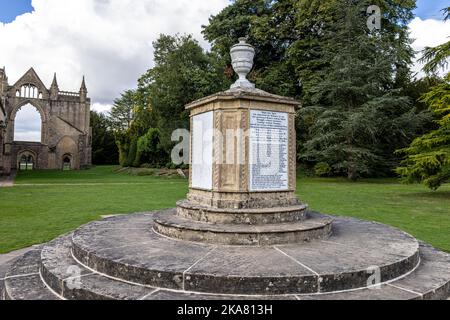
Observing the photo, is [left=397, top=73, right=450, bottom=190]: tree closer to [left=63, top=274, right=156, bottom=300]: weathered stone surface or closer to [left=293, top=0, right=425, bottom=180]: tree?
[left=293, top=0, right=425, bottom=180]: tree

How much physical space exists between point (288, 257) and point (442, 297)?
1727 millimetres

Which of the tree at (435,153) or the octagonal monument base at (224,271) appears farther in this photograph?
the tree at (435,153)

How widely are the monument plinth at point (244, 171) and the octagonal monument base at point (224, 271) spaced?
415 millimetres

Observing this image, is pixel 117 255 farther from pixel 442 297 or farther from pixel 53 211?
pixel 53 211

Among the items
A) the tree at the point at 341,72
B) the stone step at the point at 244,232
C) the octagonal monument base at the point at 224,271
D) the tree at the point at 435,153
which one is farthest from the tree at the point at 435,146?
the stone step at the point at 244,232

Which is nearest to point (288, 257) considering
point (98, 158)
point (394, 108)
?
point (394, 108)

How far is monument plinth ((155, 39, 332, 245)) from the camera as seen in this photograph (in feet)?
17.9

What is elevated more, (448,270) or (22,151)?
(22,151)

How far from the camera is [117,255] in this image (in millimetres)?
4289

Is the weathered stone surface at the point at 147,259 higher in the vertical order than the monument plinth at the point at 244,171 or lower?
lower

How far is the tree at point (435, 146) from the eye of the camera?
15734 millimetres

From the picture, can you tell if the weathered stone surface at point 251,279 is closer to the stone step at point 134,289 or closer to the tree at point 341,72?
A: the stone step at point 134,289

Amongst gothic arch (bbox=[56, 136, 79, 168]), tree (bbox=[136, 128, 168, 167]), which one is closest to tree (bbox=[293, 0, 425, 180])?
tree (bbox=[136, 128, 168, 167])
